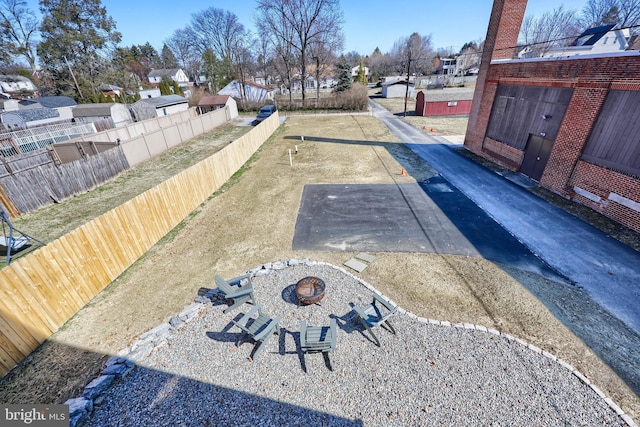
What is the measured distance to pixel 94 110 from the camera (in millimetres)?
32969

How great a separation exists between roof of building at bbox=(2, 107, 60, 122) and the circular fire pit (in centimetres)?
4146

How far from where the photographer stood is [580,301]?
7.03 metres

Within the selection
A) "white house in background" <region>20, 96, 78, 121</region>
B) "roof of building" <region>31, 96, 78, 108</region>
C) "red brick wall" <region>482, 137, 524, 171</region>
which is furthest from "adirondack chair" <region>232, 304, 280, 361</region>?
"roof of building" <region>31, 96, 78, 108</region>

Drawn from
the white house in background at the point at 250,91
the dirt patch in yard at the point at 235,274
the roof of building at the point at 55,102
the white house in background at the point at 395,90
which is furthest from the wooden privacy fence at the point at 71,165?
the white house in background at the point at 395,90

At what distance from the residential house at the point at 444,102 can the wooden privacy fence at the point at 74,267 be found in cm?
3212

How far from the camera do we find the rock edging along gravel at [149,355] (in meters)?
4.71

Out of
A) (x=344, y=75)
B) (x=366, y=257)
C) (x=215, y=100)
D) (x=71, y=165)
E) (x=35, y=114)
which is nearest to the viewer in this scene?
(x=366, y=257)

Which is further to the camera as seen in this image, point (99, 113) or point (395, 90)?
point (395, 90)

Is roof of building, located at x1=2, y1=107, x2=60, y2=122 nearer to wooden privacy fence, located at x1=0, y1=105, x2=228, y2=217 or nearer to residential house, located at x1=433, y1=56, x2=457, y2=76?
wooden privacy fence, located at x1=0, y1=105, x2=228, y2=217

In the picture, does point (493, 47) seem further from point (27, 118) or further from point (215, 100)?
point (27, 118)

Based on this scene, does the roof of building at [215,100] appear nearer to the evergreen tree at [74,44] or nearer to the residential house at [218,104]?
the residential house at [218,104]

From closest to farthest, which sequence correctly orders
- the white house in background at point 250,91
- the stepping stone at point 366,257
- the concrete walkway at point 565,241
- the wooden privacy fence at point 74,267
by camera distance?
the wooden privacy fence at point 74,267 → the concrete walkway at point 565,241 → the stepping stone at point 366,257 → the white house in background at point 250,91

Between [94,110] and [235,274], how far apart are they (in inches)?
1526

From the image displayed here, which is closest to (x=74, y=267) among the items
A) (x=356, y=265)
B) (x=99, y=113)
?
(x=356, y=265)
